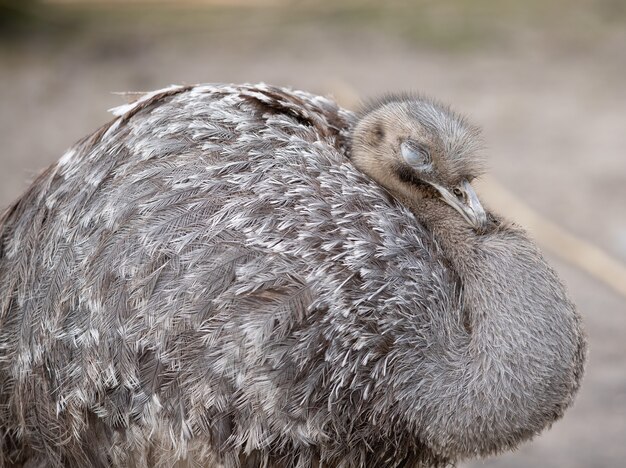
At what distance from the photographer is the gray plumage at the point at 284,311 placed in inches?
130

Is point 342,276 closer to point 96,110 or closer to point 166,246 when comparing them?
point 166,246

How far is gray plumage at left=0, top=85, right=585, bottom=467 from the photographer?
3301 mm

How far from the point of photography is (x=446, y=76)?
34.8ft

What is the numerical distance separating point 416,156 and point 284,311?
29.4 inches

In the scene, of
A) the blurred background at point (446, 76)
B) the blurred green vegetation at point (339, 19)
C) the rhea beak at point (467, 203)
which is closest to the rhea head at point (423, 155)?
the rhea beak at point (467, 203)

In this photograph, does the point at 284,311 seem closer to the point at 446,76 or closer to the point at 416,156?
the point at 416,156

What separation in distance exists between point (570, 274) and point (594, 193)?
4.25 ft

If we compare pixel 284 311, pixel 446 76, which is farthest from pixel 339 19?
pixel 284 311

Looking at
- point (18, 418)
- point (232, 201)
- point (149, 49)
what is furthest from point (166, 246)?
point (149, 49)

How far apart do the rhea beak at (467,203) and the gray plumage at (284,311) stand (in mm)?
20

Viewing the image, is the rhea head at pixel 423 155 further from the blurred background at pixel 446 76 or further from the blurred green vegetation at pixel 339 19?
the blurred green vegetation at pixel 339 19

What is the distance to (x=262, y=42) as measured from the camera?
11.6 meters

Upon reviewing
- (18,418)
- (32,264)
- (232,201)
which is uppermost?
(232,201)

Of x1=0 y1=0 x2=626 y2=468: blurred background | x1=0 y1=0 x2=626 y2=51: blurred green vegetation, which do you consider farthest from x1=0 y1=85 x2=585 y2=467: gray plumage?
x1=0 y1=0 x2=626 y2=51: blurred green vegetation
